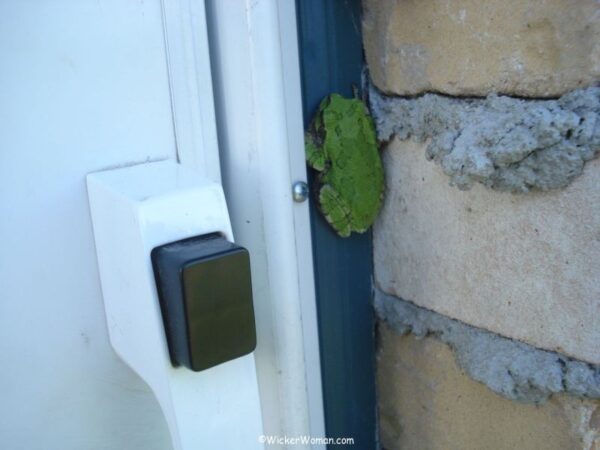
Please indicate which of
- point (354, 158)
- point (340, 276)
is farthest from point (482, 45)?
point (340, 276)

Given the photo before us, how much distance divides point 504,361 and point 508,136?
0.83ft

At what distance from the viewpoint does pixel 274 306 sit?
799 mm

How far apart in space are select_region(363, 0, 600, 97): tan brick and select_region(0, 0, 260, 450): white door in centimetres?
23

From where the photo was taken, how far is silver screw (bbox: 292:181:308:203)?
780 mm

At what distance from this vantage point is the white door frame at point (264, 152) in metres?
0.72

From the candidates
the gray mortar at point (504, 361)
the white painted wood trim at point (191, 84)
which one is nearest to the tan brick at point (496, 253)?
the gray mortar at point (504, 361)

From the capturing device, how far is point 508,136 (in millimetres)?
678

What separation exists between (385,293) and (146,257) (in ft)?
1.32

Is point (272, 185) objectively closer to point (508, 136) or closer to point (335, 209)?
point (335, 209)

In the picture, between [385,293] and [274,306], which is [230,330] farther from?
[385,293]

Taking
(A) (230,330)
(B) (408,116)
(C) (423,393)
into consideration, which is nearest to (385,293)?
(C) (423,393)

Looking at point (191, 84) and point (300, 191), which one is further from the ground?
point (191, 84)

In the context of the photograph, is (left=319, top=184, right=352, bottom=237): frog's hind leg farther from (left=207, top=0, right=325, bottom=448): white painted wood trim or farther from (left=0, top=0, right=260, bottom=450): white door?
(left=0, top=0, right=260, bottom=450): white door

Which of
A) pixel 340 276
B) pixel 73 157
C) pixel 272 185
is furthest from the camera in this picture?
pixel 340 276
